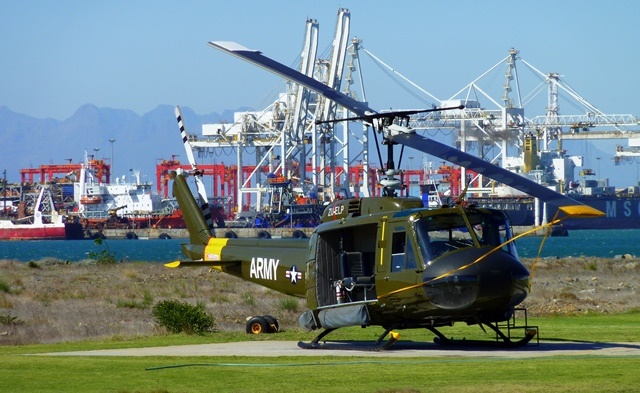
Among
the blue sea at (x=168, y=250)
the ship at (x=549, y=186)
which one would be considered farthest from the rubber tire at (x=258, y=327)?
the ship at (x=549, y=186)

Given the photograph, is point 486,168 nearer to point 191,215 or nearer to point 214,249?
point 214,249

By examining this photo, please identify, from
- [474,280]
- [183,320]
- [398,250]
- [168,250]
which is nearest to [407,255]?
[398,250]

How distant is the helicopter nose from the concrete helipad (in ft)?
2.18

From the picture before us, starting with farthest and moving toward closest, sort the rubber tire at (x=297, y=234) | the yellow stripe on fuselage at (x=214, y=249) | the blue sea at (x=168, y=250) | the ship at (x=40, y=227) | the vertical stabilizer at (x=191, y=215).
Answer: the ship at (x=40, y=227) < the rubber tire at (x=297, y=234) < the blue sea at (x=168, y=250) < the vertical stabilizer at (x=191, y=215) < the yellow stripe on fuselage at (x=214, y=249)

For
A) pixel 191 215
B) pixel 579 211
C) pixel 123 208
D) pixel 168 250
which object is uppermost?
pixel 579 211

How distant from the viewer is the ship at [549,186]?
117188 mm

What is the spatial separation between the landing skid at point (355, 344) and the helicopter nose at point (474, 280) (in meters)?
1.14

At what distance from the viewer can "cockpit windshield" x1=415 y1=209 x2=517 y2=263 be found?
12.5m

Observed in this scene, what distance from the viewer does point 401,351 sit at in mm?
13250

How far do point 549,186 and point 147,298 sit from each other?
104060 millimetres

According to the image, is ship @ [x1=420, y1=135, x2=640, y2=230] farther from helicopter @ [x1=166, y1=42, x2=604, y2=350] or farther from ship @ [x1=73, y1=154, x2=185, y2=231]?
helicopter @ [x1=166, y1=42, x2=604, y2=350]

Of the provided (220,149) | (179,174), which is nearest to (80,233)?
(220,149)

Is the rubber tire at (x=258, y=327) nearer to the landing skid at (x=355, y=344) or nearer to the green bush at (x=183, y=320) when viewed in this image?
the green bush at (x=183, y=320)

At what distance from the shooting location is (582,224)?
14875 cm
